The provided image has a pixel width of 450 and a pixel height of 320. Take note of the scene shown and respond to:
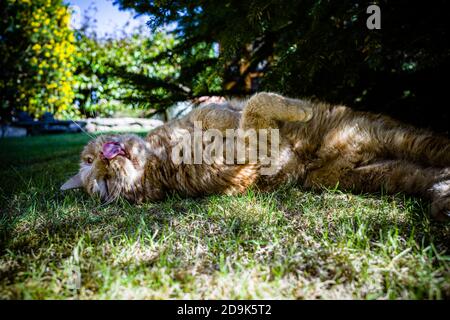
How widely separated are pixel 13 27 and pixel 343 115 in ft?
19.5

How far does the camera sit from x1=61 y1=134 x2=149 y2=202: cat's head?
2084mm

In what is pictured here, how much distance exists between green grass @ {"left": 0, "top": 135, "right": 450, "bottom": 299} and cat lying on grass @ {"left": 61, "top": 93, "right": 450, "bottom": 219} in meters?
0.18

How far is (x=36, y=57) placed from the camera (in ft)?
19.0

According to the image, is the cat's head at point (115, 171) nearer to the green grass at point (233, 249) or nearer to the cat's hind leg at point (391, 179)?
the green grass at point (233, 249)

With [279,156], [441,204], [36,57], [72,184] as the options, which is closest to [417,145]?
[441,204]

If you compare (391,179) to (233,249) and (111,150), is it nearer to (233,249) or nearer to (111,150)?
(233,249)

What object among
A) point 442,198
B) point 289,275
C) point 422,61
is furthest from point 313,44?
point 289,275

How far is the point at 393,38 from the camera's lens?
2066 mm

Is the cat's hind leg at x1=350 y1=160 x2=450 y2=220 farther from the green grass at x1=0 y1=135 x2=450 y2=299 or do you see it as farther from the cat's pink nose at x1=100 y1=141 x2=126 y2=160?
the cat's pink nose at x1=100 y1=141 x2=126 y2=160

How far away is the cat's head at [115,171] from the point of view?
2084mm

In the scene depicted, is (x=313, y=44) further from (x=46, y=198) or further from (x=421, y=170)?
(x=46, y=198)

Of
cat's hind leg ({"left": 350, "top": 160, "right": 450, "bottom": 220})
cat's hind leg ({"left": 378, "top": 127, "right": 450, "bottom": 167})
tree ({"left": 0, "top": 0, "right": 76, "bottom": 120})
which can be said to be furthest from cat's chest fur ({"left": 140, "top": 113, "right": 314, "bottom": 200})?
tree ({"left": 0, "top": 0, "right": 76, "bottom": 120})

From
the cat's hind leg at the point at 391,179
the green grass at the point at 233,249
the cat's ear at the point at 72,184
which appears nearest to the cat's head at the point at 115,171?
the cat's ear at the point at 72,184

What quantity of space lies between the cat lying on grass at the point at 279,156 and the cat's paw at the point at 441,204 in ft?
0.86
